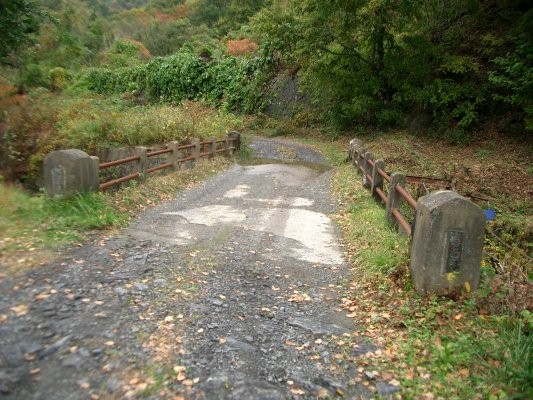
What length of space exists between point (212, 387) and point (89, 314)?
1.61 meters

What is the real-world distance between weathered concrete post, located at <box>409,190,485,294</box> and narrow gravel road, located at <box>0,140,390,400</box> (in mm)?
1089

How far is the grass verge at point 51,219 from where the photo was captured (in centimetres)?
541

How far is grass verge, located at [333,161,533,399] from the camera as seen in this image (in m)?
3.43

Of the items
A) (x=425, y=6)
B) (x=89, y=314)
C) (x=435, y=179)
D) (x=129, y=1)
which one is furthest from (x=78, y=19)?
(x=89, y=314)

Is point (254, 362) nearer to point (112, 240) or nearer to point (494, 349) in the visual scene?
point (494, 349)

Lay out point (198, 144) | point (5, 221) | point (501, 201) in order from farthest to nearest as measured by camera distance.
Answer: point (198, 144) < point (501, 201) < point (5, 221)

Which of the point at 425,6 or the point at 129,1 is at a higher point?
the point at 129,1

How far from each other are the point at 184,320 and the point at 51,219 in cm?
341

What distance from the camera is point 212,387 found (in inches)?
132

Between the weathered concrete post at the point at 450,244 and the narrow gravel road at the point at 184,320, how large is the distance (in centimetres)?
109

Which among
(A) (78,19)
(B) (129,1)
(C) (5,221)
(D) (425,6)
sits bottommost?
(C) (5,221)

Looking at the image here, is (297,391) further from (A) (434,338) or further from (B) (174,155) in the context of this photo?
(B) (174,155)

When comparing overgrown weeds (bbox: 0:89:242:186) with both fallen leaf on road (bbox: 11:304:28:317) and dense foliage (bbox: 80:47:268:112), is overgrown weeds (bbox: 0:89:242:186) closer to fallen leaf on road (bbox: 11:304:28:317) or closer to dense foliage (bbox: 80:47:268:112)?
fallen leaf on road (bbox: 11:304:28:317)

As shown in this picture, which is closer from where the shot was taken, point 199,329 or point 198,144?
point 199,329
